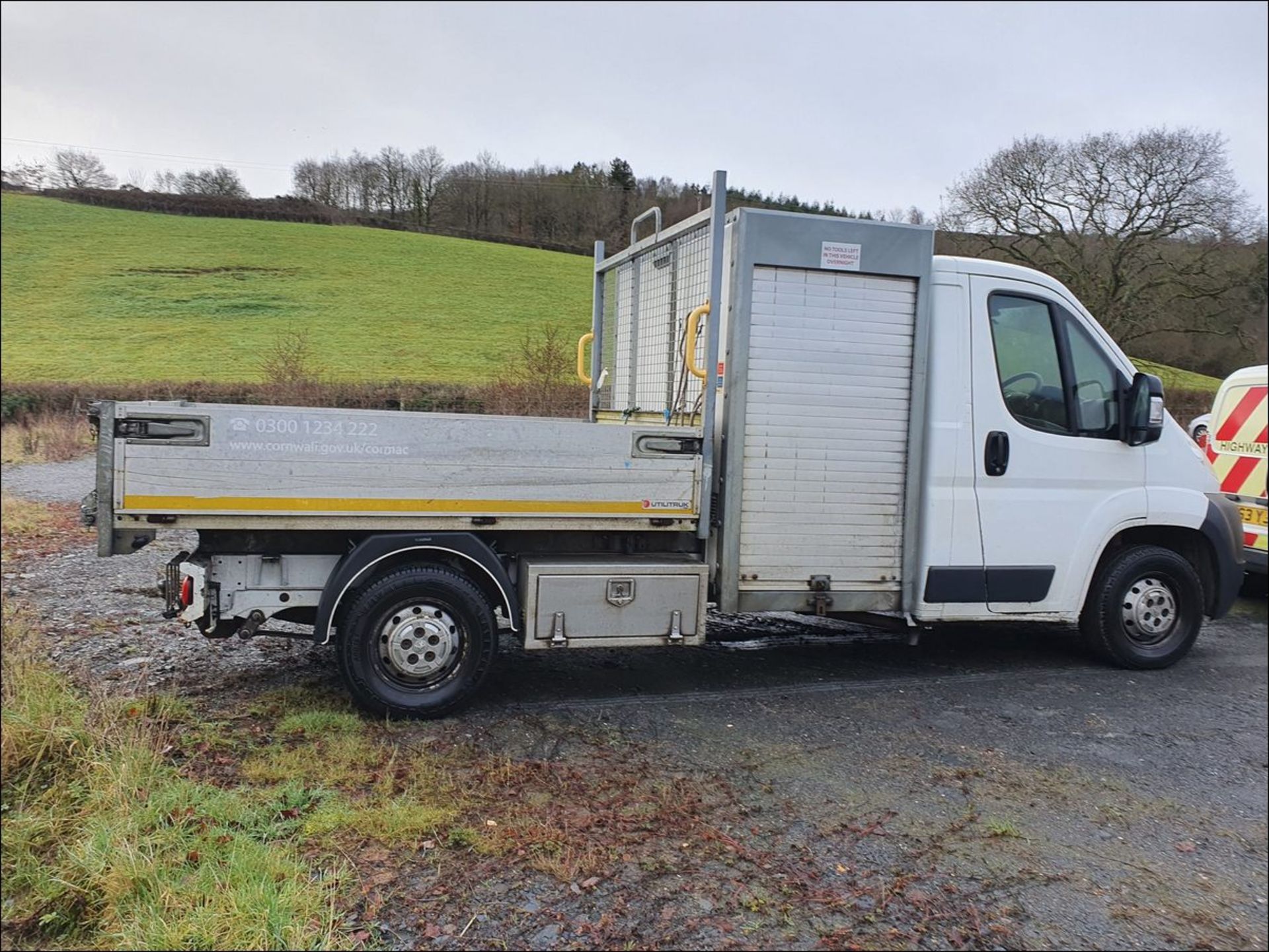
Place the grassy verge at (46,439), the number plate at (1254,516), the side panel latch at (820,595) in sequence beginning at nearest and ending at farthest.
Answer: the side panel latch at (820,595) < the number plate at (1254,516) < the grassy verge at (46,439)

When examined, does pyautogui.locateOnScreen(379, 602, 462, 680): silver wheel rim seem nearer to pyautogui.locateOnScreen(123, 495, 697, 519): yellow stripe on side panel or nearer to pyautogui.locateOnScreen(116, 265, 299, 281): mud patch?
pyautogui.locateOnScreen(123, 495, 697, 519): yellow stripe on side panel

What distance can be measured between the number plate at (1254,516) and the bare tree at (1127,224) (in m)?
1.64

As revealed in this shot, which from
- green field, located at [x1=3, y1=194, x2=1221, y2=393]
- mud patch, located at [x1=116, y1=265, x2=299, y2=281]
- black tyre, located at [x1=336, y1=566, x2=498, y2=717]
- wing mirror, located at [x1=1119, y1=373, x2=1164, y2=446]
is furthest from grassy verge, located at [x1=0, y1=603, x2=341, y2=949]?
mud patch, located at [x1=116, y1=265, x2=299, y2=281]

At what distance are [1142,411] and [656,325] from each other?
313 cm

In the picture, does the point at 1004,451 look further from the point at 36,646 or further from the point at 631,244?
the point at 36,646

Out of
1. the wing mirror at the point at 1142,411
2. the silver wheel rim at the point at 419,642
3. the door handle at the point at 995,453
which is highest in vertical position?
the wing mirror at the point at 1142,411

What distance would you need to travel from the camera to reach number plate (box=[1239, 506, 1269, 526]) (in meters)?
6.91

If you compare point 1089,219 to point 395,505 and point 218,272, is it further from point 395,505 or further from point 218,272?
point 218,272

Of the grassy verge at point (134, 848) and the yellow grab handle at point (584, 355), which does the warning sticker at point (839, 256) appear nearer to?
the yellow grab handle at point (584, 355)

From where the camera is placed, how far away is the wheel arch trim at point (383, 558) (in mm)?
4453

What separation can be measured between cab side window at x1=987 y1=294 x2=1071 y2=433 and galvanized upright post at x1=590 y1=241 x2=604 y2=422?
2.93 metres

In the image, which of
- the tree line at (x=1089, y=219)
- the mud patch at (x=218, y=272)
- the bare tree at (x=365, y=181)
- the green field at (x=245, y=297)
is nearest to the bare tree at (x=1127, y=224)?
the tree line at (x=1089, y=219)

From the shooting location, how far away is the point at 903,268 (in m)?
5.17

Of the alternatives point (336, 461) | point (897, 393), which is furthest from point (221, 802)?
point (897, 393)
